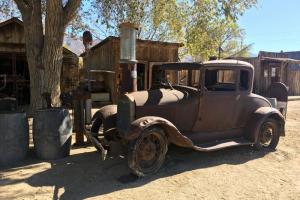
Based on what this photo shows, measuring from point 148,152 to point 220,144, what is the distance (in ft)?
5.38

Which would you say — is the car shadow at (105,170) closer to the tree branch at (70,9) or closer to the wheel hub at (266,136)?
the wheel hub at (266,136)

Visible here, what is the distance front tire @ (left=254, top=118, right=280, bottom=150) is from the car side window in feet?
3.58

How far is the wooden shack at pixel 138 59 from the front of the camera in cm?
1541

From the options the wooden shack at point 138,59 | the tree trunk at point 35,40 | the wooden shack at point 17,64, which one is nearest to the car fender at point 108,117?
the tree trunk at point 35,40

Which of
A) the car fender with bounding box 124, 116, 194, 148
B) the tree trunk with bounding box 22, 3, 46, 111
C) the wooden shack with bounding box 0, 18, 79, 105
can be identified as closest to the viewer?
the car fender with bounding box 124, 116, 194, 148

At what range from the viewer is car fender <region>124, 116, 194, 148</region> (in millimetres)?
5422

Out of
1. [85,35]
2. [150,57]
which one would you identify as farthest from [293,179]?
[150,57]

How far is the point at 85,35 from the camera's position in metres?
7.86

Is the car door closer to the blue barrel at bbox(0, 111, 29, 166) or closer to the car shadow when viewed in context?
the car shadow

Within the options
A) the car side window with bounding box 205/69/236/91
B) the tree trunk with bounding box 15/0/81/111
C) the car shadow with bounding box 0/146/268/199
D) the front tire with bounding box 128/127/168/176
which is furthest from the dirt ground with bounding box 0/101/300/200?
the tree trunk with bounding box 15/0/81/111

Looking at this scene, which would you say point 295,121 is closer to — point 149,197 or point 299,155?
point 299,155

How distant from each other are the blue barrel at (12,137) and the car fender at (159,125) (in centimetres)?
204

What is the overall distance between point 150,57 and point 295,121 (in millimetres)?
7053

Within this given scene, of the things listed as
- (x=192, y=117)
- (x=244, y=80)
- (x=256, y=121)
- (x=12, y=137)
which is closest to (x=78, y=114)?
(x=12, y=137)
